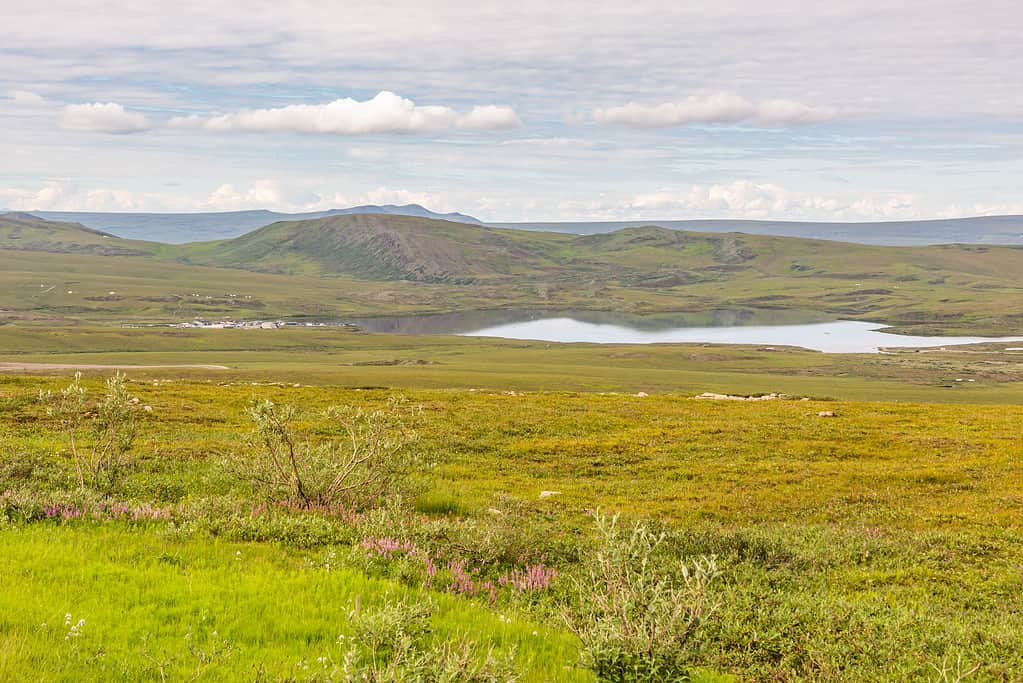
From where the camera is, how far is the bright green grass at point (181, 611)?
22.3ft

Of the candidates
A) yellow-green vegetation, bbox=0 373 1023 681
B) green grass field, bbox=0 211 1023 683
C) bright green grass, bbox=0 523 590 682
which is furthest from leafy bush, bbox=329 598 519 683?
yellow-green vegetation, bbox=0 373 1023 681

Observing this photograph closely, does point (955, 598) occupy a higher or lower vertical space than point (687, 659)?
lower

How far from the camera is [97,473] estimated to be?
1617cm

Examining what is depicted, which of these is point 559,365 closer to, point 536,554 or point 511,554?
point 536,554

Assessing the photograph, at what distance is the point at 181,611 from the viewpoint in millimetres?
8258

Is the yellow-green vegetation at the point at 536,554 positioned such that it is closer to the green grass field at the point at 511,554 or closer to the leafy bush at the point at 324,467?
the green grass field at the point at 511,554

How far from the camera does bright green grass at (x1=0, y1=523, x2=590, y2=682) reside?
6805 mm

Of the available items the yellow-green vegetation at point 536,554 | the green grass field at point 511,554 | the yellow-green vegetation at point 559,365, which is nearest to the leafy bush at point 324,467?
the green grass field at point 511,554

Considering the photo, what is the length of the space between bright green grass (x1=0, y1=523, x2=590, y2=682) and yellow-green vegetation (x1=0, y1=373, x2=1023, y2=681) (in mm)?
36

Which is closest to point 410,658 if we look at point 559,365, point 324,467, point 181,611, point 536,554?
point 181,611

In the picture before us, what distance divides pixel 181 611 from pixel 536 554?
7.16 m

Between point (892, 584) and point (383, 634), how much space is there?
11.5 meters

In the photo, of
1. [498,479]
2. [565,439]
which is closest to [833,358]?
[565,439]

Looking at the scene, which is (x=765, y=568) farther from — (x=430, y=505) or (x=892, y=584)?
(x=430, y=505)
